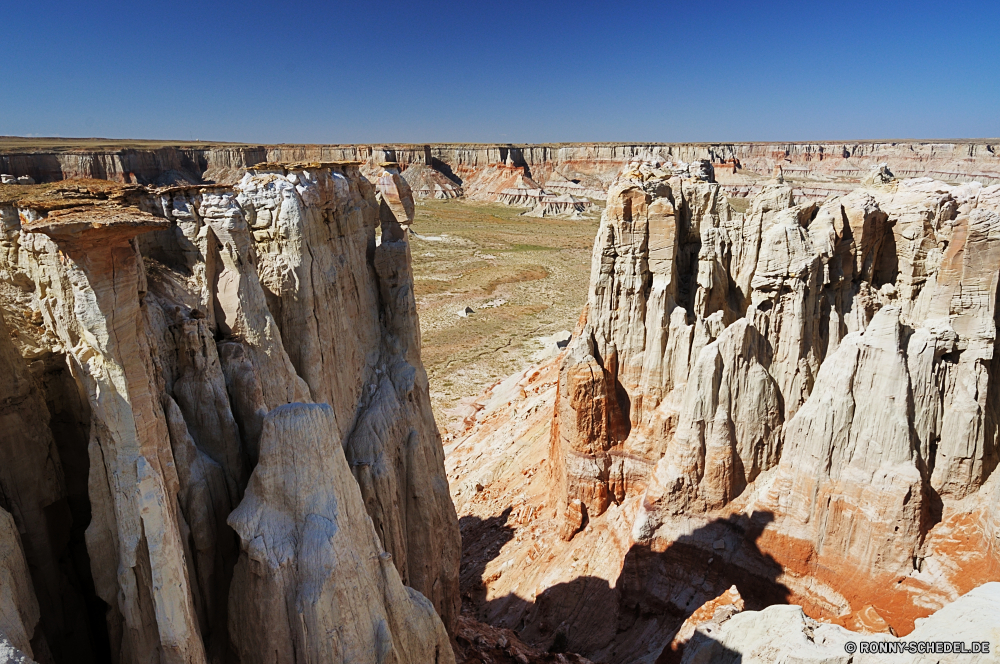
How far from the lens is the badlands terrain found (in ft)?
21.3

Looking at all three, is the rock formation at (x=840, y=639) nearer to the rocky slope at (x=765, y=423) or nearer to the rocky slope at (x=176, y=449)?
the rocky slope at (x=765, y=423)

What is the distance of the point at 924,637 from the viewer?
25.0 feet

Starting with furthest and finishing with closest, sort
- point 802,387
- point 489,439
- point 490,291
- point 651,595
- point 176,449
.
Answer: point 490,291, point 489,439, point 651,595, point 802,387, point 176,449

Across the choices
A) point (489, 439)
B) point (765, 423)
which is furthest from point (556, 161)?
point (765, 423)

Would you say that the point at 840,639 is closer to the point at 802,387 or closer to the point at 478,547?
the point at 802,387

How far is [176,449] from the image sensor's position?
7.18m

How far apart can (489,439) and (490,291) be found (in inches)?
1280

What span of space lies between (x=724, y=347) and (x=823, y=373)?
86.4 inches

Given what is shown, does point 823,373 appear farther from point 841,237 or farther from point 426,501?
point 426,501

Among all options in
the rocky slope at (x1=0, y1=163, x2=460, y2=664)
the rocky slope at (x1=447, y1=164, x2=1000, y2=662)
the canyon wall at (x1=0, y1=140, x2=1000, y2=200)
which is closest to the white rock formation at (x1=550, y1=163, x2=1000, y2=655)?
the rocky slope at (x1=447, y1=164, x2=1000, y2=662)

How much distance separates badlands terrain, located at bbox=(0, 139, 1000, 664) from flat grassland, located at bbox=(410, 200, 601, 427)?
1114 cm

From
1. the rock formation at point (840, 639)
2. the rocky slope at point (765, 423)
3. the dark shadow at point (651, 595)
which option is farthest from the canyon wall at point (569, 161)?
the rock formation at point (840, 639)

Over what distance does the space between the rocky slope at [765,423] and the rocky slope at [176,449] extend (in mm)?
7972

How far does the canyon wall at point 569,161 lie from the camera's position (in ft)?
355
